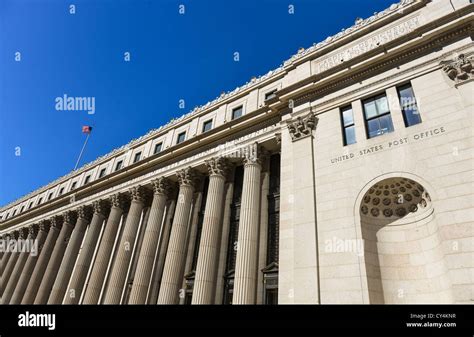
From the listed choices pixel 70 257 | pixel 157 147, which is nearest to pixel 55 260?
pixel 70 257

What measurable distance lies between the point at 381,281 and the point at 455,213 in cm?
462

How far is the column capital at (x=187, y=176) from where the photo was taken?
26.6 meters

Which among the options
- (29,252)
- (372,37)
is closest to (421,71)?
(372,37)

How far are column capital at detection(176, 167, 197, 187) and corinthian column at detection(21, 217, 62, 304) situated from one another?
26.1 meters

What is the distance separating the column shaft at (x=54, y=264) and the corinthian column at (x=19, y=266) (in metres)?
10.1

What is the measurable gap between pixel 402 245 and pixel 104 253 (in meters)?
27.5

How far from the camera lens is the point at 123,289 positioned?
26984 millimetres

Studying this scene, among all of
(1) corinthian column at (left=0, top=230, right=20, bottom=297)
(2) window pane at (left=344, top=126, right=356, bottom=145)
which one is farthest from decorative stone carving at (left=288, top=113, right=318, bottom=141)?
(1) corinthian column at (left=0, top=230, right=20, bottom=297)

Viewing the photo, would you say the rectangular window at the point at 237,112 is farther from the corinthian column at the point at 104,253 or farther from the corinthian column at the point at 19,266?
the corinthian column at the point at 19,266

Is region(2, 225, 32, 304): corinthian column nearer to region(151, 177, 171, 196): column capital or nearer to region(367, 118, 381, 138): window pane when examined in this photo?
region(151, 177, 171, 196): column capital

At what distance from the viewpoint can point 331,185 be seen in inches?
659

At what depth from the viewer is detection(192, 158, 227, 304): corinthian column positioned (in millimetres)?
20047

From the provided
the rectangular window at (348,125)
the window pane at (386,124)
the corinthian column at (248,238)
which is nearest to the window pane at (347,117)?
the rectangular window at (348,125)

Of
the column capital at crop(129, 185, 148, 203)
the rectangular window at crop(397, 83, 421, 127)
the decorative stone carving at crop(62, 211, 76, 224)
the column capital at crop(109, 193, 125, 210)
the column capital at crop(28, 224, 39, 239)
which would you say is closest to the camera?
the rectangular window at crop(397, 83, 421, 127)
